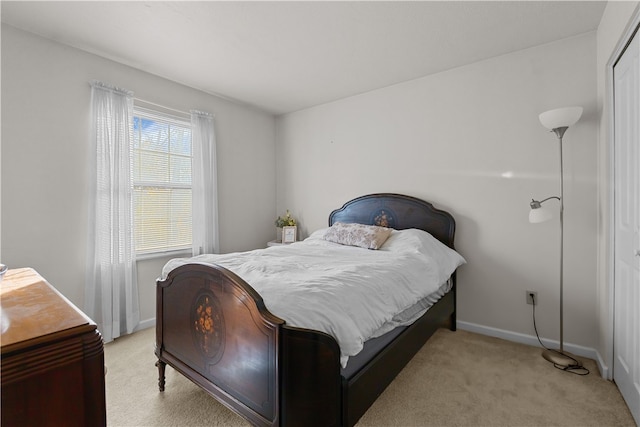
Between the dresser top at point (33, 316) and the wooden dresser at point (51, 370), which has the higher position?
the dresser top at point (33, 316)

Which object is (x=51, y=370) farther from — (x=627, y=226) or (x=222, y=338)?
(x=627, y=226)

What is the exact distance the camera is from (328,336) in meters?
1.25

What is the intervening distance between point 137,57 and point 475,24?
110 inches

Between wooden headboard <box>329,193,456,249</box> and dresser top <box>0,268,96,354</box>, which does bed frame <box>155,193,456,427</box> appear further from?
wooden headboard <box>329,193,456,249</box>

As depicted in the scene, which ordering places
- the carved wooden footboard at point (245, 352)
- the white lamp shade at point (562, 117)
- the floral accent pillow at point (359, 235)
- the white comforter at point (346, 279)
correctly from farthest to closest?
the floral accent pillow at point (359, 235), the white lamp shade at point (562, 117), the white comforter at point (346, 279), the carved wooden footboard at point (245, 352)

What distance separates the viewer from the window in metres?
3.01

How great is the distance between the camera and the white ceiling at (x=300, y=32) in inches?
81.3

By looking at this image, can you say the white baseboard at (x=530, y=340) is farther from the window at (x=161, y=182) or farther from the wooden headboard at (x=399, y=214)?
the window at (x=161, y=182)

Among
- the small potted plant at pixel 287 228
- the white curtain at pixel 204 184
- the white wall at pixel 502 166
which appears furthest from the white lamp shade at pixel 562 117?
the white curtain at pixel 204 184

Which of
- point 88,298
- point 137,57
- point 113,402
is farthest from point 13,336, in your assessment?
point 137,57

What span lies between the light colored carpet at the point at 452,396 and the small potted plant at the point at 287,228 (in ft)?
6.50

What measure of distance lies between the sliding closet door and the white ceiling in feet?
2.26

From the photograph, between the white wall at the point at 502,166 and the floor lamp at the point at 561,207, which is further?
the white wall at the point at 502,166

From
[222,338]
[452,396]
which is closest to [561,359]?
[452,396]
